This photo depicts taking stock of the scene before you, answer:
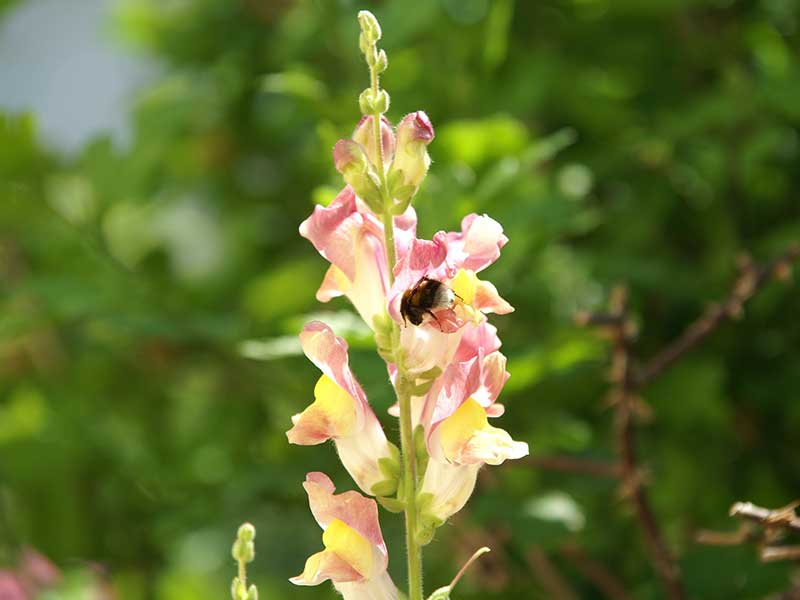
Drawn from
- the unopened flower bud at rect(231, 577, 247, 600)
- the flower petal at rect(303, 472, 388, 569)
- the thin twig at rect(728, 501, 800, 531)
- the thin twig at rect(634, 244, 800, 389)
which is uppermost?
the thin twig at rect(634, 244, 800, 389)

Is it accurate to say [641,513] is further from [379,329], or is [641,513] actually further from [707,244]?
[707,244]

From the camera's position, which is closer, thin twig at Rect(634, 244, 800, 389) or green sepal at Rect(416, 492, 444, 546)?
green sepal at Rect(416, 492, 444, 546)

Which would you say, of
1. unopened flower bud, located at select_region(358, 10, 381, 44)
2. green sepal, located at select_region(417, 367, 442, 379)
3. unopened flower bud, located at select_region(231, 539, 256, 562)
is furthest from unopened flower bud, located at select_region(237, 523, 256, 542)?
unopened flower bud, located at select_region(358, 10, 381, 44)

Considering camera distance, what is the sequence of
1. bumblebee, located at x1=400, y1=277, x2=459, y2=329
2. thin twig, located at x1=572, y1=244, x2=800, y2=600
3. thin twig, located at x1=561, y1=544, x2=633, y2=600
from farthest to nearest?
thin twig, located at x1=561, y1=544, x2=633, y2=600
thin twig, located at x1=572, y1=244, x2=800, y2=600
bumblebee, located at x1=400, y1=277, x2=459, y2=329

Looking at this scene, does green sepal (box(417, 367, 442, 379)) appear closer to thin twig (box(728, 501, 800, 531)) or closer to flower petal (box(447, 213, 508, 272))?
flower petal (box(447, 213, 508, 272))

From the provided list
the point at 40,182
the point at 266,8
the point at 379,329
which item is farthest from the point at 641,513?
the point at 266,8

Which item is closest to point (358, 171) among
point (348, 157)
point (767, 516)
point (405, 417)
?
point (348, 157)

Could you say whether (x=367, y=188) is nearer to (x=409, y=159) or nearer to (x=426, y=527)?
(x=409, y=159)
